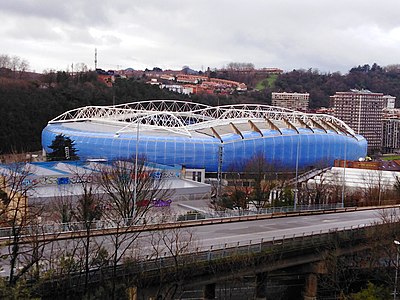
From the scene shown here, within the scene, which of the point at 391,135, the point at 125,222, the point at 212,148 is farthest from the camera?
the point at 391,135

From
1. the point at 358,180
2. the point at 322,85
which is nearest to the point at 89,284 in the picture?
the point at 358,180

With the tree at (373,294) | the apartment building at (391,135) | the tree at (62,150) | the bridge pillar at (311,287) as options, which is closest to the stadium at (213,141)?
the tree at (62,150)

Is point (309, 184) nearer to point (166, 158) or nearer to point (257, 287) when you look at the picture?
point (166, 158)

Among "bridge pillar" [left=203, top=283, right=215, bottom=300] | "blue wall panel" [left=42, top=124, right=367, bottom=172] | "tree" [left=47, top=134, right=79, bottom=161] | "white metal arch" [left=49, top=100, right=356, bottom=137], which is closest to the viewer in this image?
"bridge pillar" [left=203, top=283, right=215, bottom=300]

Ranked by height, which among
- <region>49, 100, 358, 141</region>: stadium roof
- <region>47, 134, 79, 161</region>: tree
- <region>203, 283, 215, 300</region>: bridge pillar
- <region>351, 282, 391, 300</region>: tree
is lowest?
<region>203, 283, 215, 300</region>: bridge pillar

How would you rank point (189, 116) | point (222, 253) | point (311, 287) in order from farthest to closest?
point (189, 116), point (311, 287), point (222, 253)

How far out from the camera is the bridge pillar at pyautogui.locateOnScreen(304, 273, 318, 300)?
23.5m

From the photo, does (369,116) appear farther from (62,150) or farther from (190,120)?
(62,150)


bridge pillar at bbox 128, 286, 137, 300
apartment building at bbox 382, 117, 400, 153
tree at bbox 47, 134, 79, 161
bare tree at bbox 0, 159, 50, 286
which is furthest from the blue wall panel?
apartment building at bbox 382, 117, 400, 153

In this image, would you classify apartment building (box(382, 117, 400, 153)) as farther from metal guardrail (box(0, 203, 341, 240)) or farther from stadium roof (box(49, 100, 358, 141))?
metal guardrail (box(0, 203, 341, 240))

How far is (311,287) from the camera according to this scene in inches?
926

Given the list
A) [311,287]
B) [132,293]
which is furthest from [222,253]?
[311,287]

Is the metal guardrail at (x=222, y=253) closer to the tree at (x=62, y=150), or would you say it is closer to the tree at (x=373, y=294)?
the tree at (x=373, y=294)

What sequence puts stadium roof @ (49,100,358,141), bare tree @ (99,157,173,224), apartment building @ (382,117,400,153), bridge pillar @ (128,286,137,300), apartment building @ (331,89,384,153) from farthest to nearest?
apartment building @ (331,89,384,153) → apartment building @ (382,117,400,153) → stadium roof @ (49,100,358,141) → bare tree @ (99,157,173,224) → bridge pillar @ (128,286,137,300)
